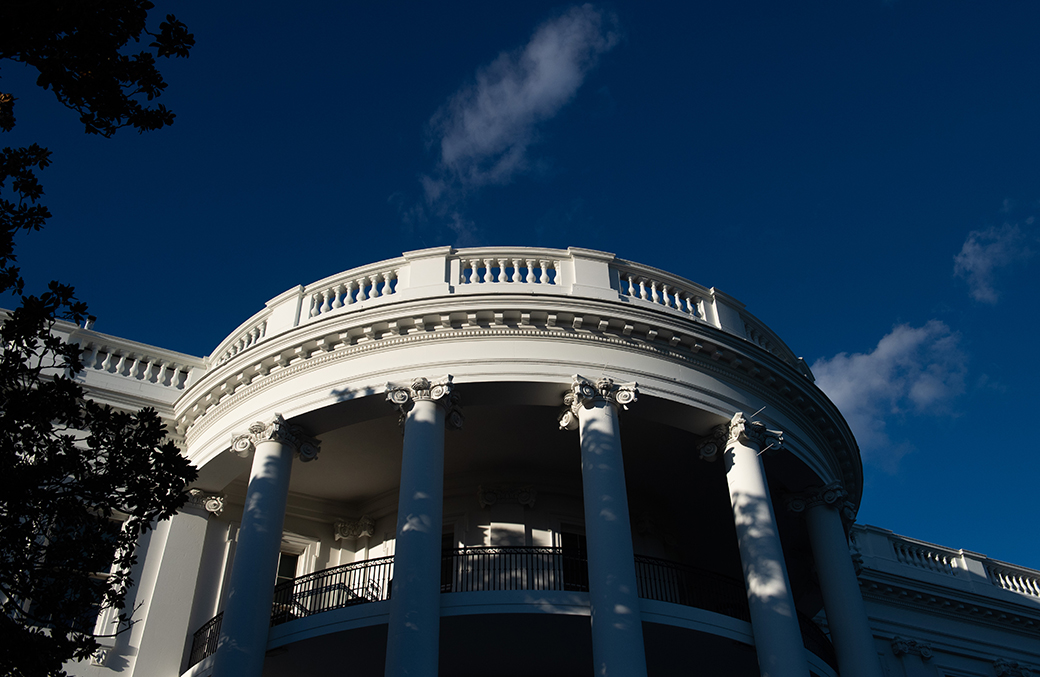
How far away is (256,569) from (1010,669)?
20338 mm

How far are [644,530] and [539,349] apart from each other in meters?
5.51

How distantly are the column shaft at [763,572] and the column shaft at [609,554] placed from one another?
208 centimetres

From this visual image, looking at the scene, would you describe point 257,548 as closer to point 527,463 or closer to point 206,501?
point 206,501

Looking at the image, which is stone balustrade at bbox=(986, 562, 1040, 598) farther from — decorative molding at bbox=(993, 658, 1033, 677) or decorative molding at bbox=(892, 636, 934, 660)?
decorative molding at bbox=(892, 636, 934, 660)

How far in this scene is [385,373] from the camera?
1437 centimetres

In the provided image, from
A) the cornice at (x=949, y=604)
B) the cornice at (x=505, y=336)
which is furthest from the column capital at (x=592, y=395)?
the cornice at (x=949, y=604)

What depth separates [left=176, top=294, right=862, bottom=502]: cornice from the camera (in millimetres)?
14492

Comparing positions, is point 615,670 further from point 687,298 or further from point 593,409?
point 687,298

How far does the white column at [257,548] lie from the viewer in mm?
12430

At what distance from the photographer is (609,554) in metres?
12.3

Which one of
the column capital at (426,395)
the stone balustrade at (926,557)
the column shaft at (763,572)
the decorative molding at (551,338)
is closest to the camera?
the column shaft at (763,572)

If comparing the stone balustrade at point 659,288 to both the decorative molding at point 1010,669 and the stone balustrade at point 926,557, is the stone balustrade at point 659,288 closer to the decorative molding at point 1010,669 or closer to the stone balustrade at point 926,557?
the stone balustrade at point 926,557

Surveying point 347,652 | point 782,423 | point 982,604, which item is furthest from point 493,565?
point 982,604

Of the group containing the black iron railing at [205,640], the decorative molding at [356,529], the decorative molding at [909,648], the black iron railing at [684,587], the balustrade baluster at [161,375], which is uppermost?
the balustrade baluster at [161,375]
